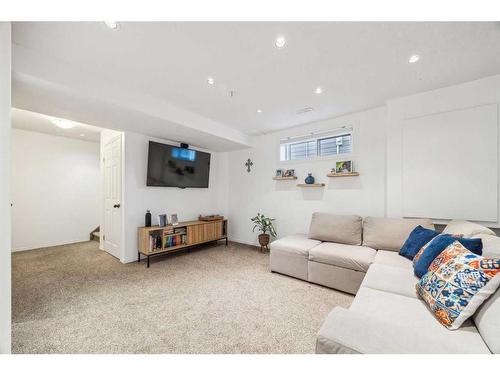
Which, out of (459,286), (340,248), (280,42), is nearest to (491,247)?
(459,286)

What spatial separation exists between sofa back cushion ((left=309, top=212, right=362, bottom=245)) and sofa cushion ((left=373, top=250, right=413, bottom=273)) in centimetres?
41

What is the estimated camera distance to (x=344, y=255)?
7.64 feet

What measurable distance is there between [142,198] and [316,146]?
328 centimetres

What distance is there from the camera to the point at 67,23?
148 centimetres

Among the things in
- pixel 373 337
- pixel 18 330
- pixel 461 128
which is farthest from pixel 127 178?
pixel 461 128

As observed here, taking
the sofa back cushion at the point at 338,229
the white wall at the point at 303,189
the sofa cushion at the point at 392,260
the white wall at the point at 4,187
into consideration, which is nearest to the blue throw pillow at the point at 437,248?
the sofa cushion at the point at 392,260

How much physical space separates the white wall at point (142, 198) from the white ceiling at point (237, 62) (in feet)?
2.31

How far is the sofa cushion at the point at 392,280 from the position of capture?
1.51 metres

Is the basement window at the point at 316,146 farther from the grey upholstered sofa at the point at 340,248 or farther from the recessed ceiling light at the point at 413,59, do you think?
the recessed ceiling light at the point at 413,59

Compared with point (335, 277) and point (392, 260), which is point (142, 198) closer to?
point (335, 277)

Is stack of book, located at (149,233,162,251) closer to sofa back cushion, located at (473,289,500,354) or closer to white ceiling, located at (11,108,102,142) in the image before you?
white ceiling, located at (11,108,102,142)

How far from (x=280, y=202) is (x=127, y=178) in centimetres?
281
